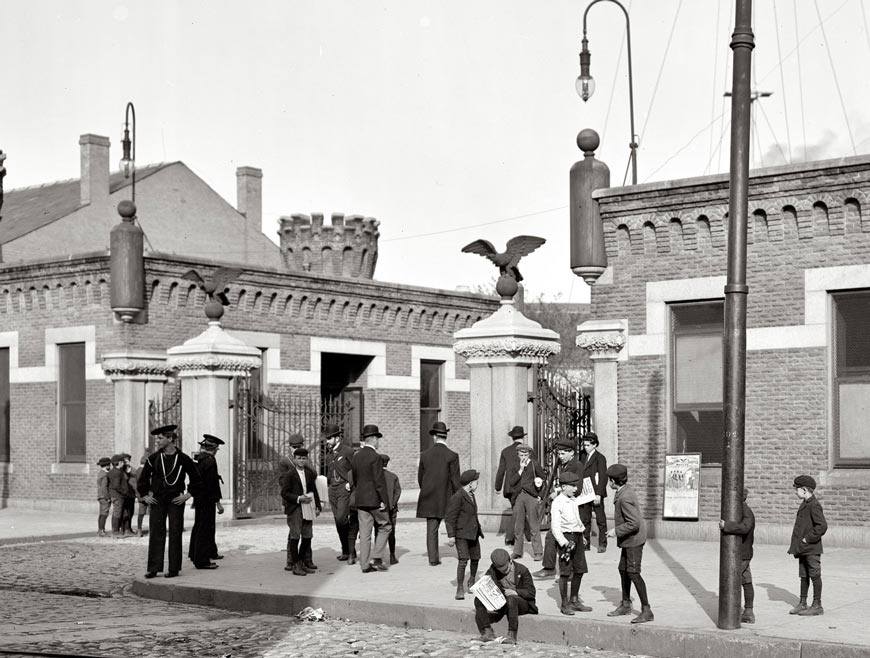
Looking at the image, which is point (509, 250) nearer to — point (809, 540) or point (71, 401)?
point (809, 540)

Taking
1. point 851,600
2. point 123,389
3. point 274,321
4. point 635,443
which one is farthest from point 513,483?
point 274,321

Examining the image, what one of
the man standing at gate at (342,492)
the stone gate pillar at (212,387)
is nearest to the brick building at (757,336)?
the man standing at gate at (342,492)

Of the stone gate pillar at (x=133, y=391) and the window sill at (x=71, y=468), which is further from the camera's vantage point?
the window sill at (x=71, y=468)

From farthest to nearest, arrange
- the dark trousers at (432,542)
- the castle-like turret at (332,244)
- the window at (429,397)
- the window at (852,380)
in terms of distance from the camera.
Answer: the castle-like turret at (332,244), the window at (429,397), the window at (852,380), the dark trousers at (432,542)

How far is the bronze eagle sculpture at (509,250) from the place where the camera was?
68.2ft

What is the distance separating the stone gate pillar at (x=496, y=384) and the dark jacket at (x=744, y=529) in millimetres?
8823

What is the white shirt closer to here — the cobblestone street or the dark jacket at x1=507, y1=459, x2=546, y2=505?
the cobblestone street

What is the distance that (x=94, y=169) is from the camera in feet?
148

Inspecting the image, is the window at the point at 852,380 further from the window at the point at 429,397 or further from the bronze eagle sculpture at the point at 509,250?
the window at the point at 429,397

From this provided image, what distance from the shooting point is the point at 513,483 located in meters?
16.8

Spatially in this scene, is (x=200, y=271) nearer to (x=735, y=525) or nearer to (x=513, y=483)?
(x=513, y=483)

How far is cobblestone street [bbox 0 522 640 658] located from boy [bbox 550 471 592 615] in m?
0.75

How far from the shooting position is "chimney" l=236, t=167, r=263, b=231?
50125mm

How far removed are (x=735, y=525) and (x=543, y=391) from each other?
34.4 ft
